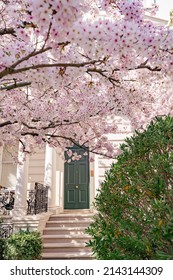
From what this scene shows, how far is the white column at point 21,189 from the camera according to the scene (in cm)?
996

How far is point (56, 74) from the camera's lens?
11.5 feet

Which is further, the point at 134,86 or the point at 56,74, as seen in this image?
the point at 134,86

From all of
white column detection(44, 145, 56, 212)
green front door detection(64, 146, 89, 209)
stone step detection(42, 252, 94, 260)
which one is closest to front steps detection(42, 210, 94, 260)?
stone step detection(42, 252, 94, 260)

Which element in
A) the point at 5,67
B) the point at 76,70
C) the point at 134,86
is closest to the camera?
the point at 5,67

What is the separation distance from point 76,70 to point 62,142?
556 centimetres

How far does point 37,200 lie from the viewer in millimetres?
10398

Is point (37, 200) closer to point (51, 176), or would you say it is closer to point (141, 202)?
point (51, 176)

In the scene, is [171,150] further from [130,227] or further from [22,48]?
[22,48]

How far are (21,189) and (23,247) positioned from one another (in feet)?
9.87

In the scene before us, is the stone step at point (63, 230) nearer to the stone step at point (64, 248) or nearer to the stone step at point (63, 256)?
the stone step at point (64, 248)

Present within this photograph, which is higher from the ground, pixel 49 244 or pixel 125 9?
pixel 125 9


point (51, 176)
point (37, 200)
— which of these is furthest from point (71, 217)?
point (51, 176)
